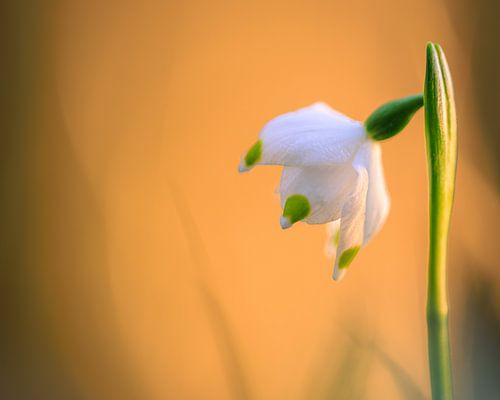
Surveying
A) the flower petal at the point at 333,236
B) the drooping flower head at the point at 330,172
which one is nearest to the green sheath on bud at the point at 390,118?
the drooping flower head at the point at 330,172

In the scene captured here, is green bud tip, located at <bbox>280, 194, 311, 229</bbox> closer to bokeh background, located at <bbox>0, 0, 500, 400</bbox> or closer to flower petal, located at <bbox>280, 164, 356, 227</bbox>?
flower petal, located at <bbox>280, 164, 356, 227</bbox>

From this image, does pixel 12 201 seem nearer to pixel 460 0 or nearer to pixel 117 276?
pixel 117 276

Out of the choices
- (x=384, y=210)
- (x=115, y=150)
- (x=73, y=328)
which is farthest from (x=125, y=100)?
(x=384, y=210)

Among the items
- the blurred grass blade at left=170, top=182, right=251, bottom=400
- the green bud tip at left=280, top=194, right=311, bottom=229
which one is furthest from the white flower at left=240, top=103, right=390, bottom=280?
the blurred grass blade at left=170, top=182, right=251, bottom=400

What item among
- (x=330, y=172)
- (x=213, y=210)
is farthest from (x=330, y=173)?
(x=213, y=210)

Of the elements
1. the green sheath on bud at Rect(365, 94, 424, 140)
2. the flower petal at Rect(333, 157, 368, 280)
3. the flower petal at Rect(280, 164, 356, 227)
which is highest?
the green sheath on bud at Rect(365, 94, 424, 140)

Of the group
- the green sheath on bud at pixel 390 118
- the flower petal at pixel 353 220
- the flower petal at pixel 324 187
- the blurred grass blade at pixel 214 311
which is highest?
the green sheath on bud at pixel 390 118

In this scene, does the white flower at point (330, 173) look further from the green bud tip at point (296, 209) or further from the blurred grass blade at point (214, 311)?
the blurred grass blade at point (214, 311)
